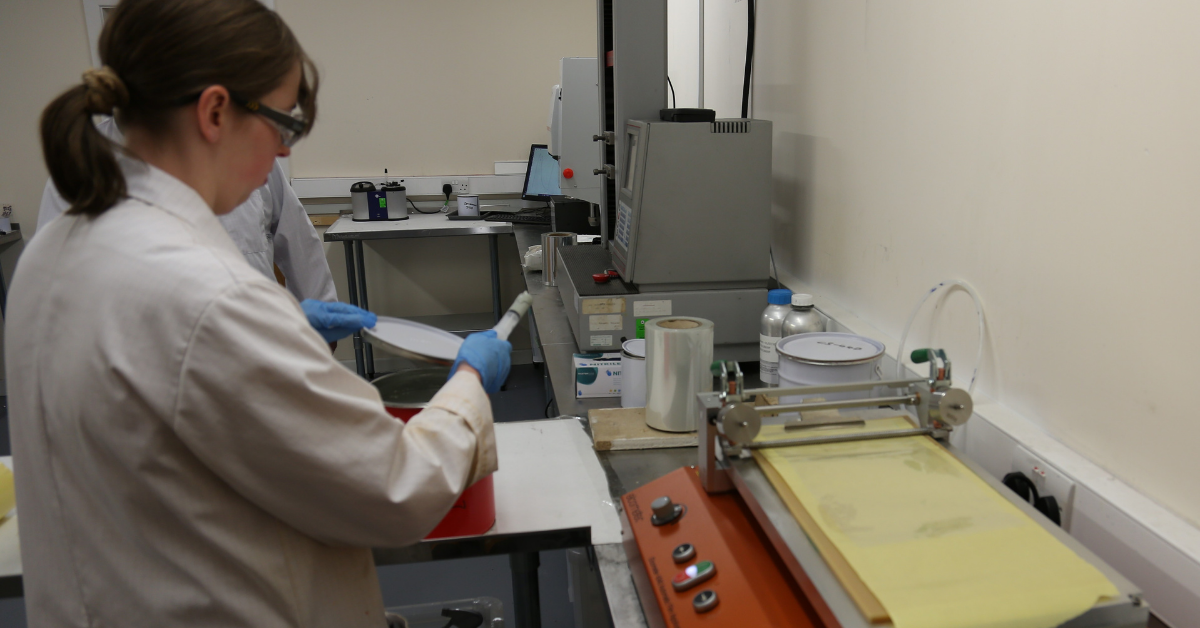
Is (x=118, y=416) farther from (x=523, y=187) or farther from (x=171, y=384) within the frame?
(x=523, y=187)

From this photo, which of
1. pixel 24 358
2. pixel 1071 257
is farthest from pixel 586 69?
pixel 24 358

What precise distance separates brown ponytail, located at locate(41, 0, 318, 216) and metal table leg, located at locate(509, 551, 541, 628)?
90cm

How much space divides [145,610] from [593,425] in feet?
2.55

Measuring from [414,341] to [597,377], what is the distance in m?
0.66

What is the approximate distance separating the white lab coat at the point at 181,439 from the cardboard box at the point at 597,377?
30.9 inches

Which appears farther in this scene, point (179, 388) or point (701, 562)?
point (701, 562)

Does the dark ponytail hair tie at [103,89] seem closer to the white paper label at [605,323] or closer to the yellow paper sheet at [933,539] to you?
the yellow paper sheet at [933,539]

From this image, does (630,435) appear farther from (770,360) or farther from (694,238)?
(694,238)

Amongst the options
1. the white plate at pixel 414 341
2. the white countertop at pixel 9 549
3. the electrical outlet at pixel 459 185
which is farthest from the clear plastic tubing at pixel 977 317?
the electrical outlet at pixel 459 185

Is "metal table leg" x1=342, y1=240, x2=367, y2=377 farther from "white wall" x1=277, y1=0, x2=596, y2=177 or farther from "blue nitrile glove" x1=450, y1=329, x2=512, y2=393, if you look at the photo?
"blue nitrile glove" x1=450, y1=329, x2=512, y2=393

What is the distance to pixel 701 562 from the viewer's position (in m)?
0.85

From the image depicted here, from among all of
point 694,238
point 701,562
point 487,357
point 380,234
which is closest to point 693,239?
point 694,238

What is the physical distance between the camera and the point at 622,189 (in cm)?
190

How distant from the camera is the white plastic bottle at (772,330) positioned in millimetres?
1513
